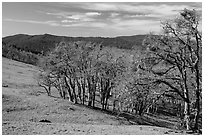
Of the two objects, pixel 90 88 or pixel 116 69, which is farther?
pixel 90 88

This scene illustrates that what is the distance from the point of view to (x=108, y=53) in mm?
39281

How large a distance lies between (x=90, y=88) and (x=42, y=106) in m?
8.99

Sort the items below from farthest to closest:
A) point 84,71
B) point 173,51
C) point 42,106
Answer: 1. point 84,71
2. point 42,106
3. point 173,51

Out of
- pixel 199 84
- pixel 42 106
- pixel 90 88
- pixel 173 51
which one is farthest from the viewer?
pixel 90 88

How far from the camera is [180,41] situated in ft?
61.4

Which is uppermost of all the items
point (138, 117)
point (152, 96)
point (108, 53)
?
point (108, 53)

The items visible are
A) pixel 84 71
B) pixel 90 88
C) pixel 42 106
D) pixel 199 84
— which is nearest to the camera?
Result: pixel 199 84

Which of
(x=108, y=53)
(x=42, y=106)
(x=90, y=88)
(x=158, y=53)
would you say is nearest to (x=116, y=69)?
(x=108, y=53)

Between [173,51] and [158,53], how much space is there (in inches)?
38.4

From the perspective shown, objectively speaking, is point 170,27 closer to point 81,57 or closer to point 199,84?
point 199,84

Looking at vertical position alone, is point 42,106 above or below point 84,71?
below

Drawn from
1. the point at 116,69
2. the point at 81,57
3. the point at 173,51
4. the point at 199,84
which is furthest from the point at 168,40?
the point at 81,57

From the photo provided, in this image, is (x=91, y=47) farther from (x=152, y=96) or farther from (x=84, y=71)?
(x=152, y=96)

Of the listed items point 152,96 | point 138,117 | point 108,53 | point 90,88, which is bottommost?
point 138,117
